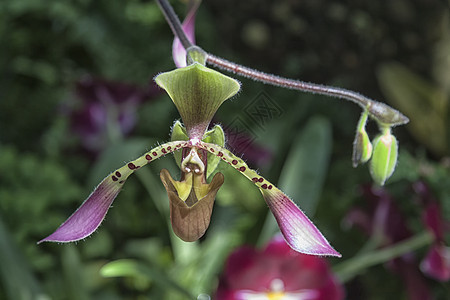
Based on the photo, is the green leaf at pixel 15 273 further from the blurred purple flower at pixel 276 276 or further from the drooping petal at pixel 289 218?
the drooping petal at pixel 289 218

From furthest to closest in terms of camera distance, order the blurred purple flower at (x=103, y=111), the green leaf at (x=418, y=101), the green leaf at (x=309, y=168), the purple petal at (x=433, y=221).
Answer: the green leaf at (x=418, y=101) → the blurred purple flower at (x=103, y=111) → the green leaf at (x=309, y=168) → the purple petal at (x=433, y=221)

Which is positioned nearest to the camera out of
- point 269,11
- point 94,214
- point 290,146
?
point 94,214

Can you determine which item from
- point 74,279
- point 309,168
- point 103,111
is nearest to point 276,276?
point 309,168

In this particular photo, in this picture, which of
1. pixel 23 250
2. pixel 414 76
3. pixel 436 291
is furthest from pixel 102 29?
pixel 436 291

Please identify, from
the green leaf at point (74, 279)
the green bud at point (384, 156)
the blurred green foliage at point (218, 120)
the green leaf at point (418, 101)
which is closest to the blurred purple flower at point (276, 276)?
the blurred green foliage at point (218, 120)

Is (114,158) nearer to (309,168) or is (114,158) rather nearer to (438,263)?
(309,168)

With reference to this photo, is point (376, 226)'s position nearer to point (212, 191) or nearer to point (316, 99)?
point (316, 99)
